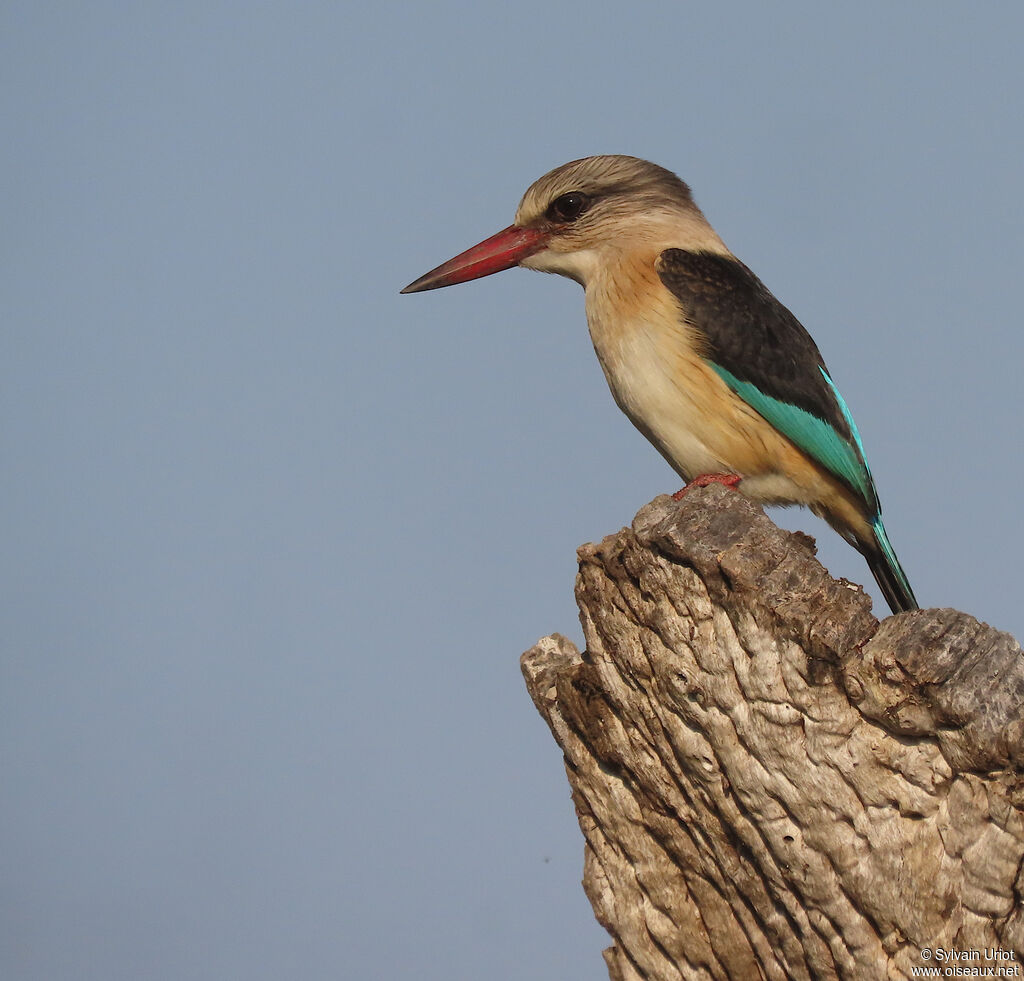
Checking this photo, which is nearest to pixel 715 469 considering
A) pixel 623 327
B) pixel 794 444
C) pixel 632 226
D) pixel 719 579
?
pixel 794 444

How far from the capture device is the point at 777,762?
3.82m

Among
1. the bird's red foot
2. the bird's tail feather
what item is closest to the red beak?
the bird's red foot

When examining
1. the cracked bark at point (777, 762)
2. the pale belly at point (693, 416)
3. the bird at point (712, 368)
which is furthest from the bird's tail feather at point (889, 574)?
the cracked bark at point (777, 762)

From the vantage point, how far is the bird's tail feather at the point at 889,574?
6.26 m

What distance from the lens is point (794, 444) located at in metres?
6.04

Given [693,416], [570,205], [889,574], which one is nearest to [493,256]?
[570,205]

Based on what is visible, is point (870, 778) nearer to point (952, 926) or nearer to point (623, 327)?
point (952, 926)

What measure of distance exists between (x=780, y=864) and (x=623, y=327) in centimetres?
303

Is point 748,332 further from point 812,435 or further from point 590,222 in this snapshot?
point 590,222

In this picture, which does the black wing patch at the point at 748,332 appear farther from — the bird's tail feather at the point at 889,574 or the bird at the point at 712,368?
the bird's tail feather at the point at 889,574

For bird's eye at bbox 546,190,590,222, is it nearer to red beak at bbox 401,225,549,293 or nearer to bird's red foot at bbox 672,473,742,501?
red beak at bbox 401,225,549,293

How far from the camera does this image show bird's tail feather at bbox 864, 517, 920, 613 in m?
6.26

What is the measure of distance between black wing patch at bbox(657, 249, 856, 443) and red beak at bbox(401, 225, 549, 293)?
3.28 feet

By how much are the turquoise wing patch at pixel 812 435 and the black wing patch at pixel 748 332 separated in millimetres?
38
